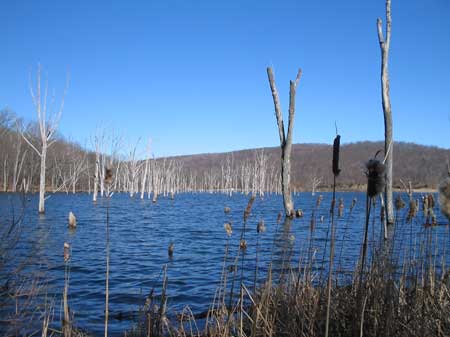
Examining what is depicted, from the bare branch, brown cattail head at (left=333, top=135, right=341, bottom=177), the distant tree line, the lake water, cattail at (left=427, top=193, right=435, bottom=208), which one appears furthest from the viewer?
the distant tree line

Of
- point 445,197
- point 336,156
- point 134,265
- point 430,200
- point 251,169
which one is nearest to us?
point 445,197

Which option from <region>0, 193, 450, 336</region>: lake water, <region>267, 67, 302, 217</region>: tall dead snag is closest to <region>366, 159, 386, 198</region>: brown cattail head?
<region>0, 193, 450, 336</region>: lake water

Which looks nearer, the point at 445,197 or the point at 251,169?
the point at 445,197

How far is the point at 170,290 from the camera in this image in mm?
6719

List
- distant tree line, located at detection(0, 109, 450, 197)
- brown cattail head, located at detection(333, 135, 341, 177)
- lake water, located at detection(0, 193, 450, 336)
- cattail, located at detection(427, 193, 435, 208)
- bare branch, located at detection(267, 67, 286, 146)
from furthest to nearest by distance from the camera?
distant tree line, located at detection(0, 109, 450, 197)
bare branch, located at detection(267, 67, 286, 146)
lake water, located at detection(0, 193, 450, 336)
cattail, located at detection(427, 193, 435, 208)
brown cattail head, located at detection(333, 135, 341, 177)

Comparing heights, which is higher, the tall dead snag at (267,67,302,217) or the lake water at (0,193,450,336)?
the tall dead snag at (267,67,302,217)

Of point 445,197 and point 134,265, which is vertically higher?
point 445,197

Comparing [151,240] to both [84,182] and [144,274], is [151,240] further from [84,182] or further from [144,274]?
[84,182]

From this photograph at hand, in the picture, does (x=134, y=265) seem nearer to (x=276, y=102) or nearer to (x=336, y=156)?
(x=276, y=102)

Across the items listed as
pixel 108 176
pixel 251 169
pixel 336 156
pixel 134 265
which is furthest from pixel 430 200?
pixel 251 169

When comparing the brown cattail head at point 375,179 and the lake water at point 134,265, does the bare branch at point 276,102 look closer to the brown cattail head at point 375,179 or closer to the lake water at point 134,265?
the lake water at point 134,265

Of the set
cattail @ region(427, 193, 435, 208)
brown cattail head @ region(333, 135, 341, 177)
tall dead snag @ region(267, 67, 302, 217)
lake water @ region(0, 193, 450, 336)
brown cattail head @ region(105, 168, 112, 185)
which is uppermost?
tall dead snag @ region(267, 67, 302, 217)

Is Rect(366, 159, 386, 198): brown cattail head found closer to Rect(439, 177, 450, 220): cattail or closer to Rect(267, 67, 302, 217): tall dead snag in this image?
Rect(439, 177, 450, 220): cattail

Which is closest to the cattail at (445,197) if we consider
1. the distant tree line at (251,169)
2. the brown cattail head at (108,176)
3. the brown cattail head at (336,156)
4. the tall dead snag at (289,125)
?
the brown cattail head at (336,156)
